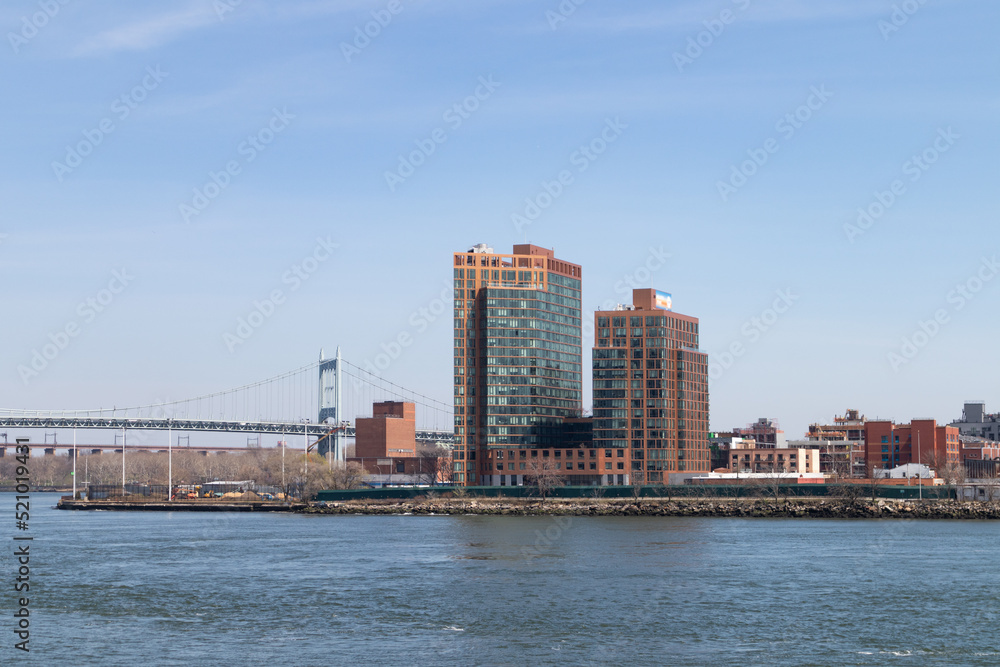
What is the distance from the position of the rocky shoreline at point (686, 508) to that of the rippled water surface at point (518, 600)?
122 feet

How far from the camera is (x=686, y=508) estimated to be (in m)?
160

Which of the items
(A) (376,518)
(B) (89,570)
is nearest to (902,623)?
(B) (89,570)

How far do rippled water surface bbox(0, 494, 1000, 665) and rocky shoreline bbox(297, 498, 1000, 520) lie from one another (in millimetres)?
37338

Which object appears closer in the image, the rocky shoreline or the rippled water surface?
the rippled water surface

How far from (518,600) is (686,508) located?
3979 inches

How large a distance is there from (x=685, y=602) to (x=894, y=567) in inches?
1028

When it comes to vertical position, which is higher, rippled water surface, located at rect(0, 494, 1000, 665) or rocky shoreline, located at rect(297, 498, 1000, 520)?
rippled water surface, located at rect(0, 494, 1000, 665)

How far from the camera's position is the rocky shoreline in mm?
150375

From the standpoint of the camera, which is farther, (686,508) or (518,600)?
(686,508)

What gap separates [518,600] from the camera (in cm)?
6306

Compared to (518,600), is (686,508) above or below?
below

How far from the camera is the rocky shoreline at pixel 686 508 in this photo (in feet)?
493

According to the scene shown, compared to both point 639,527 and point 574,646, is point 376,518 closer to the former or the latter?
point 639,527

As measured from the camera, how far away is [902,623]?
182 feet
